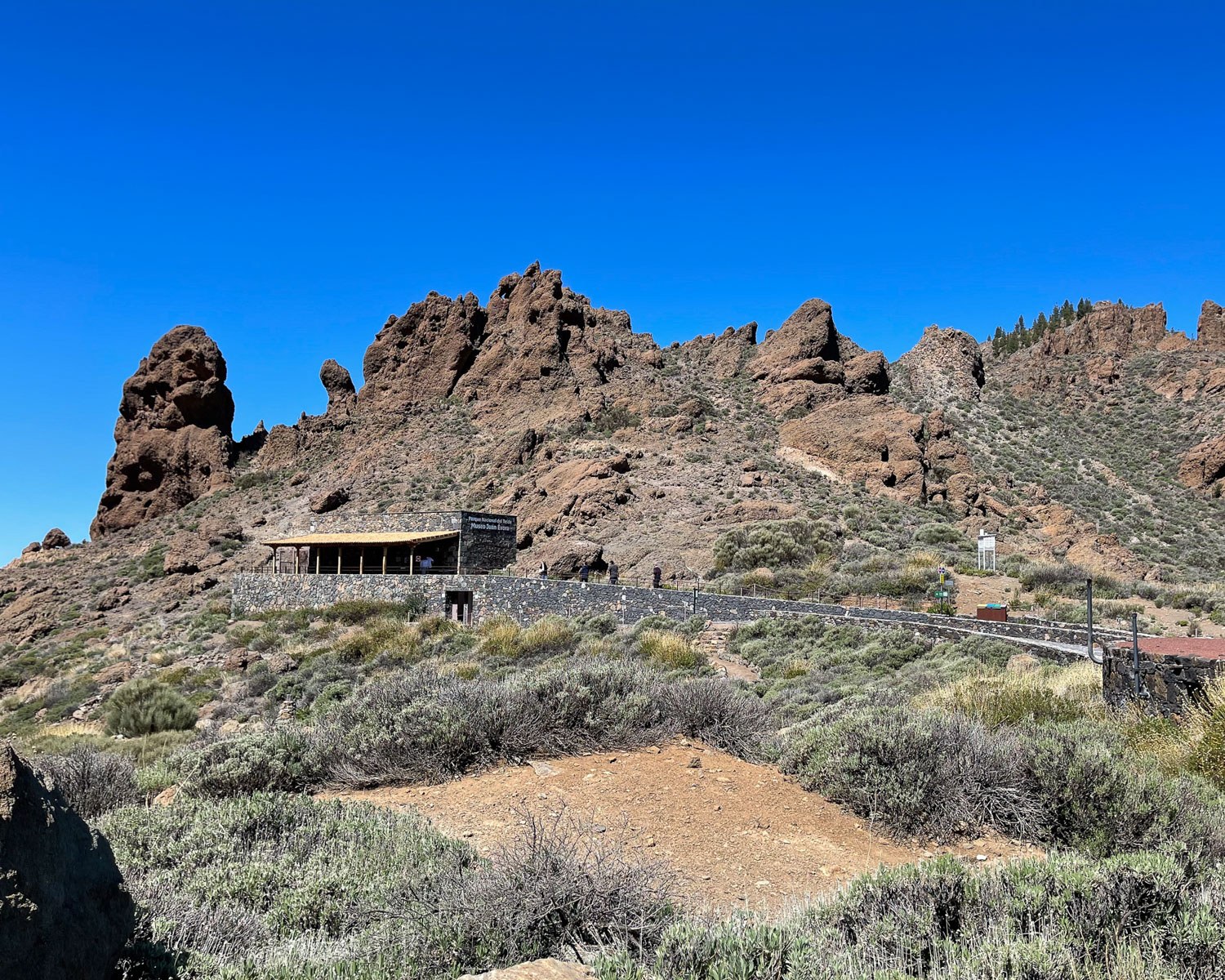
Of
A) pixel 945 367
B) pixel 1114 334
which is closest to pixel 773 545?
pixel 945 367

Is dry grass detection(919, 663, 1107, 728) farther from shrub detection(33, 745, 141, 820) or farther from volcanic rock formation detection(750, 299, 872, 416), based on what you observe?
volcanic rock formation detection(750, 299, 872, 416)

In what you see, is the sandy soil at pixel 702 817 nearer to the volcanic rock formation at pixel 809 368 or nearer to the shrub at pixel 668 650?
the shrub at pixel 668 650

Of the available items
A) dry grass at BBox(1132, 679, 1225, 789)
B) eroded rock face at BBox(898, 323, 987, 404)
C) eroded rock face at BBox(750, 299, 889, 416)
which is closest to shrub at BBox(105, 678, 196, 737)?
dry grass at BBox(1132, 679, 1225, 789)

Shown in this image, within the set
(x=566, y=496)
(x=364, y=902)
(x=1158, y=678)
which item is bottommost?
(x=364, y=902)

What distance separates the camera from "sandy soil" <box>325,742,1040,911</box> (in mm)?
5484

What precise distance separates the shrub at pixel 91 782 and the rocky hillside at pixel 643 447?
24481mm

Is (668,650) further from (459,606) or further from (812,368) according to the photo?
(812,368)

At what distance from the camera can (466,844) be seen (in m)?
5.34

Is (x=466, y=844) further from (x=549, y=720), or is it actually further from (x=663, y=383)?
(x=663, y=383)

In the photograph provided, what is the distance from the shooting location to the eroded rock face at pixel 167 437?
2109 inches

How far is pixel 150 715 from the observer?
1725 cm

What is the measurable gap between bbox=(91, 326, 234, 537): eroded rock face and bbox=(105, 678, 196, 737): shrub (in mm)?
38500

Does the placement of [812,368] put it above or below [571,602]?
above

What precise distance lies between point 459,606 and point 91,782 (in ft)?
74.3
